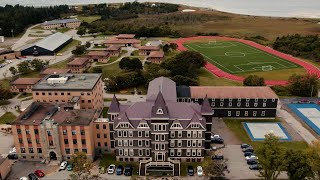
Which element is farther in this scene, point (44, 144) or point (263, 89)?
point (263, 89)

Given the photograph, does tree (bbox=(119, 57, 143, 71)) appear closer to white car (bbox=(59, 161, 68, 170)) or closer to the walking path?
the walking path

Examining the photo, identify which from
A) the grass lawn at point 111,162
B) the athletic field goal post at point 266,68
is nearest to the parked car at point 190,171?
the grass lawn at point 111,162

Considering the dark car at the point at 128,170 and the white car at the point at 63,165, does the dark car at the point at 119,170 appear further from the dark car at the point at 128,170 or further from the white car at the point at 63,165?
the white car at the point at 63,165

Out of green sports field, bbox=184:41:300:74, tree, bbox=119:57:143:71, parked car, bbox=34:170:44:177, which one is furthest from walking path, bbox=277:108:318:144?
parked car, bbox=34:170:44:177

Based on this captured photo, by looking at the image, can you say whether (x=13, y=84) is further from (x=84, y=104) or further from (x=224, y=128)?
(x=224, y=128)

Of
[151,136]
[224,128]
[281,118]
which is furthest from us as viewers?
[281,118]

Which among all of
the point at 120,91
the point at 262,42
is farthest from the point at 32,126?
the point at 262,42
